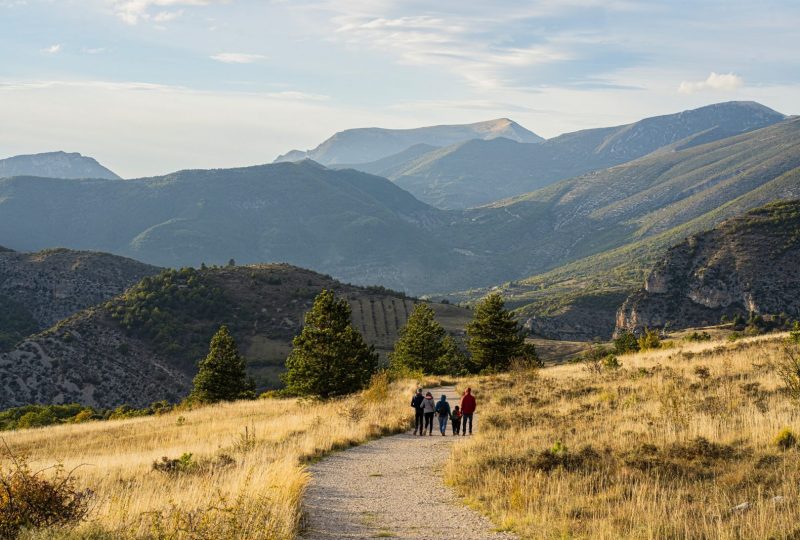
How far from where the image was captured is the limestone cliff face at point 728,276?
11662cm

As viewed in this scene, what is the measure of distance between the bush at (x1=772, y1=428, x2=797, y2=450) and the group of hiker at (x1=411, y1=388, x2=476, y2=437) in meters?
10.1

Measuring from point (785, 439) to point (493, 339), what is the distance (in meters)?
36.6

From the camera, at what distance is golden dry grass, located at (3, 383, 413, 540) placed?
7794mm

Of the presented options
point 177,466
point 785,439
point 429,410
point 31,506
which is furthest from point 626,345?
point 31,506

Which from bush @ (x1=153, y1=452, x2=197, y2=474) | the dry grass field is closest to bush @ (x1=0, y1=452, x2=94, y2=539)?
the dry grass field

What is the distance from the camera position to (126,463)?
53.8 feet

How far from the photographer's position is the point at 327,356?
108ft

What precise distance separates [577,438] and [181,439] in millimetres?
14721

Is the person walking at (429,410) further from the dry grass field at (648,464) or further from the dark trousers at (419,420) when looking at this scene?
the dry grass field at (648,464)

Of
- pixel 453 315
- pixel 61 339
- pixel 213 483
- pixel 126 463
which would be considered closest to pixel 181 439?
pixel 126 463

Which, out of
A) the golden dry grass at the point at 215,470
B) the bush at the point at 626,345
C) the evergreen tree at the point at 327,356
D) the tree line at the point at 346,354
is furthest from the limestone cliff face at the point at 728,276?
the golden dry grass at the point at 215,470

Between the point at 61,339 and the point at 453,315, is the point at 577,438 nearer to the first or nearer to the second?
the point at 61,339

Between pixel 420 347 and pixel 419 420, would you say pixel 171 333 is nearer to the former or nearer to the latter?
pixel 420 347

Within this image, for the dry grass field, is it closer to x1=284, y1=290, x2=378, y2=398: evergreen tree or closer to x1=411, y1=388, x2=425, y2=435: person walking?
x1=411, y1=388, x2=425, y2=435: person walking
